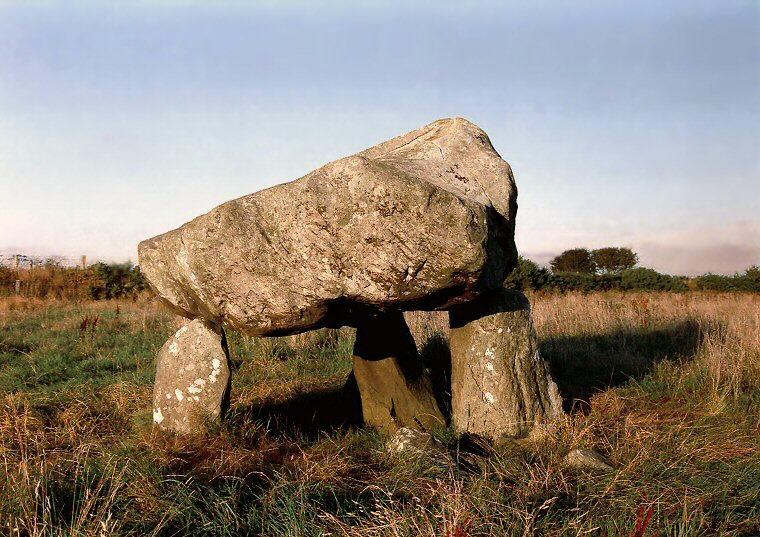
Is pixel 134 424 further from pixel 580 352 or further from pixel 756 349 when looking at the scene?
pixel 756 349

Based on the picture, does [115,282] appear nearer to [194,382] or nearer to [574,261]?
[194,382]

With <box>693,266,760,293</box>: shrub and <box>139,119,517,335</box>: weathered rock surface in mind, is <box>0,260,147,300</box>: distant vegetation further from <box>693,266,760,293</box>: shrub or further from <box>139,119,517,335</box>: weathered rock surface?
<box>693,266,760,293</box>: shrub

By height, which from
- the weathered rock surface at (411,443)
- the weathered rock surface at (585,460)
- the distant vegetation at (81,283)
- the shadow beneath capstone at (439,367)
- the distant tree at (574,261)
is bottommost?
the weathered rock surface at (585,460)

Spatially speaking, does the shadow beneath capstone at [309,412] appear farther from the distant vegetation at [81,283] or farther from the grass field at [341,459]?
the distant vegetation at [81,283]

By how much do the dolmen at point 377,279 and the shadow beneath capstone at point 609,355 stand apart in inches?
46.9

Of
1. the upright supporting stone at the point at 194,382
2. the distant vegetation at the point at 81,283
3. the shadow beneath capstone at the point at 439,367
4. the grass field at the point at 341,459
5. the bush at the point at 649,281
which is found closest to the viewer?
the grass field at the point at 341,459

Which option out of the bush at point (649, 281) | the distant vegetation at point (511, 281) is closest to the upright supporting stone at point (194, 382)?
the distant vegetation at point (511, 281)

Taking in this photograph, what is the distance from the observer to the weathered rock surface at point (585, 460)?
4305mm

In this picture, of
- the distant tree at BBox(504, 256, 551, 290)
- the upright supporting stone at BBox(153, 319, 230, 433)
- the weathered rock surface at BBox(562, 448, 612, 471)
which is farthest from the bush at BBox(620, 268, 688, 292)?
the upright supporting stone at BBox(153, 319, 230, 433)

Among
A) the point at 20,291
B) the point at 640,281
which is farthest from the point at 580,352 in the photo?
the point at 20,291

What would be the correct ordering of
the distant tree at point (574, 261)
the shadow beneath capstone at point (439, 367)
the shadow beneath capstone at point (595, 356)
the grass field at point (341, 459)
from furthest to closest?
the distant tree at point (574, 261) < the shadow beneath capstone at point (595, 356) < the shadow beneath capstone at point (439, 367) < the grass field at point (341, 459)

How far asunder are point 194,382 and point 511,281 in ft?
54.0

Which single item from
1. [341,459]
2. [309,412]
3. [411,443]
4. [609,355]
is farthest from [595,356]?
[341,459]

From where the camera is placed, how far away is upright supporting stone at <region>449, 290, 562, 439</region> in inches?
205
